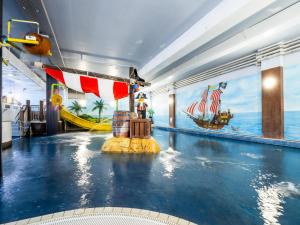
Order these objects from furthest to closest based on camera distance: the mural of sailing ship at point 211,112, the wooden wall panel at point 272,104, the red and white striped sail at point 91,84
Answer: the mural of sailing ship at point 211,112, the wooden wall panel at point 272,104, the red and white striped sail at point 91,84

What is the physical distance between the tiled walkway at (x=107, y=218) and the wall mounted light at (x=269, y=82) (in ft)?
24.8

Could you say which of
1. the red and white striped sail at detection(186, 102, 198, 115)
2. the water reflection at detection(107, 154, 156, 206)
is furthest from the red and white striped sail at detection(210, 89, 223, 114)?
the water reflection at detection(107, 154, 156, 206)

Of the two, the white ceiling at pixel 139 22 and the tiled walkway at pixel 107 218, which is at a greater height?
the white ceiling at pixel 139 22

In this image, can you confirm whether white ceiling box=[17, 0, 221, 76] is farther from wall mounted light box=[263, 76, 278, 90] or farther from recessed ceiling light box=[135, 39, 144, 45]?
wall mounted light box=[263, 76, 278, 90]

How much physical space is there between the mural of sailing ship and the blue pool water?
5.33 metres

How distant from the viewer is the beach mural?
7.94 meters

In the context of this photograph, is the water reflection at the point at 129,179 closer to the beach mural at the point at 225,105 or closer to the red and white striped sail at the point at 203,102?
the beach mural at the point at 225,105

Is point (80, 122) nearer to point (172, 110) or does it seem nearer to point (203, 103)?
point (172, 110)

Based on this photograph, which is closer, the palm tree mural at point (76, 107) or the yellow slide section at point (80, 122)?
the yellow slide section at point (80, 122)

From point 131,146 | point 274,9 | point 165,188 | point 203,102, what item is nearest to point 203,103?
point 203,102

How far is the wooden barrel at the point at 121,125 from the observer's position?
19.4 ft

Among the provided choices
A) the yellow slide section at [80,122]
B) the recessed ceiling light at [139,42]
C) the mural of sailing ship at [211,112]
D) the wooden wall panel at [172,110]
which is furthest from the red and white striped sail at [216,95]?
the yellow slide section at [80,122]

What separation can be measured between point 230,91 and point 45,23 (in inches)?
355

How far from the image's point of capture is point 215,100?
10047mm
